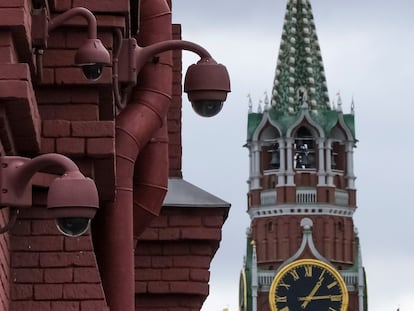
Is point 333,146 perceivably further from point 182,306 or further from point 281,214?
point 182,306

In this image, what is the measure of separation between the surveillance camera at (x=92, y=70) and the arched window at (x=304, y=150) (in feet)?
378

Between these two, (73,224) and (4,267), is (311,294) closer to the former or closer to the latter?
(4,267)

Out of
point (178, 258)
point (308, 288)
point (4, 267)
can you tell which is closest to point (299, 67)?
point (308, 288)

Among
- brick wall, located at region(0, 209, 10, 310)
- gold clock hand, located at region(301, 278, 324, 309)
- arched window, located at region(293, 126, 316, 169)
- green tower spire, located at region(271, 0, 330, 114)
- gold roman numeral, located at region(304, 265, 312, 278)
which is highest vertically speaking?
green tower spire, located at region(271, 0, 330, 114)

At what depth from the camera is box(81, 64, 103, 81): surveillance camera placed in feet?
31.9

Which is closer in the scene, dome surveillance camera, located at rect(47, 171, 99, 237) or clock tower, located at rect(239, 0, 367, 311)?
dome surveillance camera, located at rect(47, 171, 99, 237)

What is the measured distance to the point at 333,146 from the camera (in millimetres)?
126250

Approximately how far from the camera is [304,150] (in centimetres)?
12794

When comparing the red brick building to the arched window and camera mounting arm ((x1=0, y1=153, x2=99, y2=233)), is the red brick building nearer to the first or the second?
camera mounting arm ((x1=0, y1=153, x2=99, y2=233))

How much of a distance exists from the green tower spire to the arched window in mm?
1295

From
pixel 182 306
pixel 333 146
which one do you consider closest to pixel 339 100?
pixel 333 146

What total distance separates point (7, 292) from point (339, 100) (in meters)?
122

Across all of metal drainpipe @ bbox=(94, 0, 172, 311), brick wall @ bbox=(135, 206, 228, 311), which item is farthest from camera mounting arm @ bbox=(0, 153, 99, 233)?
brick wall @ bbox=(135, 206, 228, 311)

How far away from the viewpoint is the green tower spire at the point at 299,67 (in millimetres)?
126125
